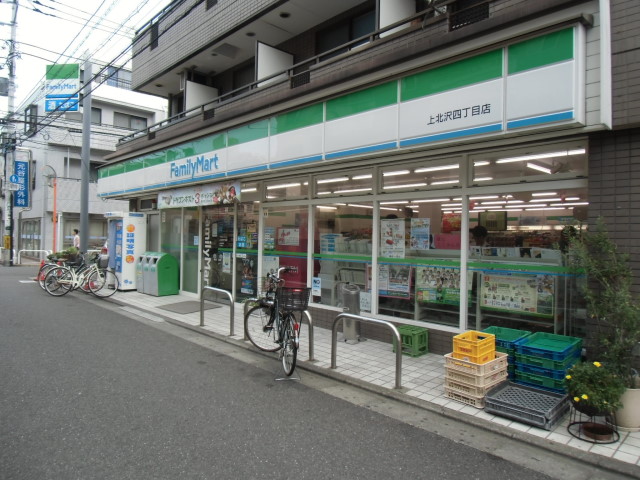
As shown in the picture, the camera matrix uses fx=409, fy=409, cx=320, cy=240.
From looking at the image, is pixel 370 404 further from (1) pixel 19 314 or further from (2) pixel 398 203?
(1) pixel 19 314

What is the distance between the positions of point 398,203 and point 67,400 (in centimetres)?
543

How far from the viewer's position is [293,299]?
5.60 m

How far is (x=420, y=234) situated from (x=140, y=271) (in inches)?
355

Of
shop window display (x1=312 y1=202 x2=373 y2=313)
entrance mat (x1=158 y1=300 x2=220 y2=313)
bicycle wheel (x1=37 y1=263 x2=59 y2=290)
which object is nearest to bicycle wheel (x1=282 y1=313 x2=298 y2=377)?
shop window display (x1=312 y1=202 x2=373 y2=313)

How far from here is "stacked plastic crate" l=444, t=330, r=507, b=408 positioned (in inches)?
177

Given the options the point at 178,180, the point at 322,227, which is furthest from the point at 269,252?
the point at 178,180

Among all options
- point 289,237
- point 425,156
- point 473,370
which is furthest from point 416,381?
point 289,237

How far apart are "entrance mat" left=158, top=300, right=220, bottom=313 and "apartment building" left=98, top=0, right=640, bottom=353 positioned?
754 millimetres

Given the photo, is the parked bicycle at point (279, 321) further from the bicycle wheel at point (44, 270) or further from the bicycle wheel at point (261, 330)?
the bicycle wheel at point (44, 270)

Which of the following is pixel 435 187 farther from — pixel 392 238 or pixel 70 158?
pixel 70 158

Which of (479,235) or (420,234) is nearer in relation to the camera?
(479,235)

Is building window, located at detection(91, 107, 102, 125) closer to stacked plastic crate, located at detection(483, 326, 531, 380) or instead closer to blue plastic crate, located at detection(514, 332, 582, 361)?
stacked plastic crate, located at detection(483, 326, 531, 380)

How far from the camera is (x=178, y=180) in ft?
34.9

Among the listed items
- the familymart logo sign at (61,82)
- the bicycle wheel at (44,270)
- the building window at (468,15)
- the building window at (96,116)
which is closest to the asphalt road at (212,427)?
the building window at (468,15)
